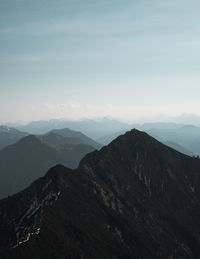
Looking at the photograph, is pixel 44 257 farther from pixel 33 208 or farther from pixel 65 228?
pixel 33 208

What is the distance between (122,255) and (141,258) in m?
15.1

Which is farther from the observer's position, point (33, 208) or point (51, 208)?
point (33, 208)

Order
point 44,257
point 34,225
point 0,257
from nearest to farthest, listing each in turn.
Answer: point 0,257, point 44,257, point 34,225

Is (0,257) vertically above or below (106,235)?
above

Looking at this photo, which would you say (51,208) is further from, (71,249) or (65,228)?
(71,249)

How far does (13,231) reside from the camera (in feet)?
609

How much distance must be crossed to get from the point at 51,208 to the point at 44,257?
1699 inches

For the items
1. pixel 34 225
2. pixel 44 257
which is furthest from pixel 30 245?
pixel 34 225

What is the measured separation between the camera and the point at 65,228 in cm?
17488

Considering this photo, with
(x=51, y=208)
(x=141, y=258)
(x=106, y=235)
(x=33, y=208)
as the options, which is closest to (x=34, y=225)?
(x=51, y=208)

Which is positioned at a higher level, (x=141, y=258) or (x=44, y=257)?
(x=44, y=257)

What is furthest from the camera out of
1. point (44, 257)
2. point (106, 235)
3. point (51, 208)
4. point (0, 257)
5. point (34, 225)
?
point (106, 235)

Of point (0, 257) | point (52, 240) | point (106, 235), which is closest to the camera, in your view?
point (0, 257)

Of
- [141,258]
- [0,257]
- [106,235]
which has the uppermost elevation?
[0,257]
